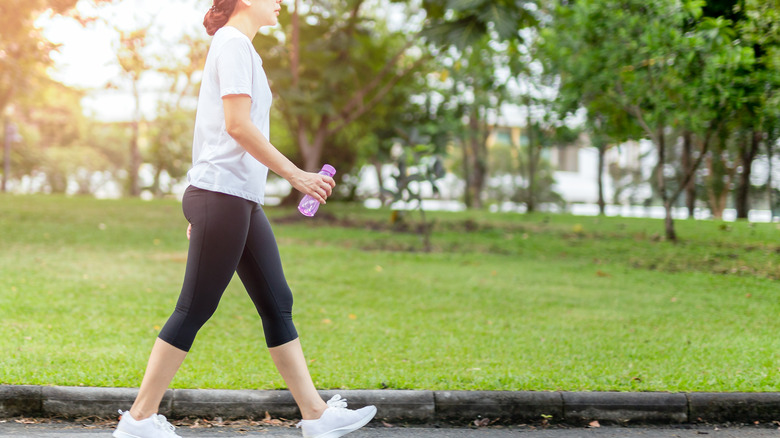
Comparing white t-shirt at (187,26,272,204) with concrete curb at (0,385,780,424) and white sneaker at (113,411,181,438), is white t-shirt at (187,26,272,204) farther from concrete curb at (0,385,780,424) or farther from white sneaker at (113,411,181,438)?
concrete curb at (0,385,780,424)

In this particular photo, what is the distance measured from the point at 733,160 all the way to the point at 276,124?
557 inches

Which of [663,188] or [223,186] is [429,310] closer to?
[223,186]

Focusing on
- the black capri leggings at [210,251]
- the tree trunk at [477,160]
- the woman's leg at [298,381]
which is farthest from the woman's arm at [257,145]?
the tree trunk at [477,160]

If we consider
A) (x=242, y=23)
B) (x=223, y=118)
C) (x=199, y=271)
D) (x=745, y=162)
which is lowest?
(x=199, y=271)

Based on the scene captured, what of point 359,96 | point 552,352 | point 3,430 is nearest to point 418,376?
point 552,352

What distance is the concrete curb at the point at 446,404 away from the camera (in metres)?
3.87

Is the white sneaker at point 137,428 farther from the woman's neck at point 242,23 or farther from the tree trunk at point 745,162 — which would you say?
the tree trunk at point 745,162

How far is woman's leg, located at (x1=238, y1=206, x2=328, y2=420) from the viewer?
3.27 metres

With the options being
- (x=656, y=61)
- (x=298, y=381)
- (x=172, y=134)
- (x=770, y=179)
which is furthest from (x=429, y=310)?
(x=172, y=134)

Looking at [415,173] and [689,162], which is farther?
[689,162]

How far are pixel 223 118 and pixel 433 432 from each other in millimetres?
1956

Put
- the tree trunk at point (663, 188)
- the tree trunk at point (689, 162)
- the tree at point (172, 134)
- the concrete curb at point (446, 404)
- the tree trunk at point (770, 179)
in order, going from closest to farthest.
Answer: the concrete curb at point (446, 404) → the tree trunk at point (770, 179) → the tree trunk at point (663, 188) → the tree trunk at point (689, 162) → the tree at point (172, 134)

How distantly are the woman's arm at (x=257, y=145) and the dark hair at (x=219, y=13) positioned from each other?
0.48 m

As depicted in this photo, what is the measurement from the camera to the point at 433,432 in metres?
3.87
